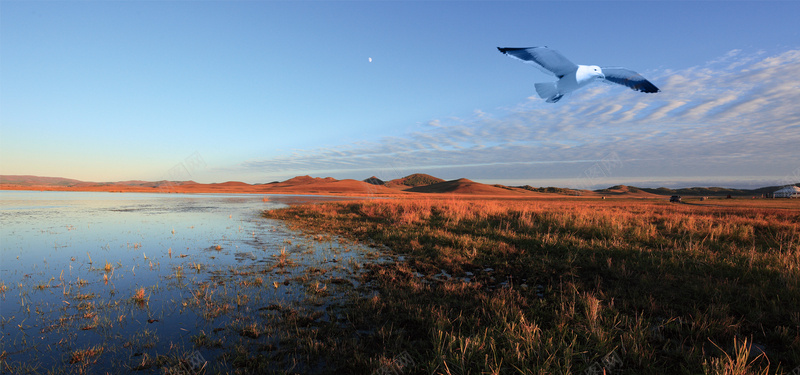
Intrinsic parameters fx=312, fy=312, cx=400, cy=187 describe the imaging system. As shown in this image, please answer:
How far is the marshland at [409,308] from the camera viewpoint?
3.56 m

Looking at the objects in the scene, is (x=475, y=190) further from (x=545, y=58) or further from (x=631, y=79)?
(x=545, y=58)

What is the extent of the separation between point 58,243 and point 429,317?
1410 cm

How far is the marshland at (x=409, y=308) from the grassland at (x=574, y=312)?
1.2 inches

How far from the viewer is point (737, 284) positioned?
5.87 m

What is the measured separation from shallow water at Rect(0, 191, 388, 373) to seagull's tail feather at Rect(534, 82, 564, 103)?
626cm

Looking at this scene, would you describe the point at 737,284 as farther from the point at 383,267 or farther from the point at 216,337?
the point at 216,337

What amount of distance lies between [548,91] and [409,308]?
6.11 m

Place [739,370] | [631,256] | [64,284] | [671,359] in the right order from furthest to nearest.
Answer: [631,256] → [64,284] → [671,359] → [739,370]

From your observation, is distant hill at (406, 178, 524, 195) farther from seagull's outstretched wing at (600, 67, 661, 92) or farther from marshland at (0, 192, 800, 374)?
marshland at (0, 192, 800, 374)

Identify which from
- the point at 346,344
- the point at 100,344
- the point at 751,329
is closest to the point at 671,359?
the point at 751,329

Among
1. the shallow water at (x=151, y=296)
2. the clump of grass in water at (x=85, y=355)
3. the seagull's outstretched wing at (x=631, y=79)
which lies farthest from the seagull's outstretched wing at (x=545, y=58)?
the clump of grass in water at (x=85, y=355)

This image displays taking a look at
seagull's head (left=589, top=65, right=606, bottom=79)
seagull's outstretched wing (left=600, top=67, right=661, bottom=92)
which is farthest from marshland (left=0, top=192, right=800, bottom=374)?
seagull's head (left=589, top=65, right=606, bottom=79)

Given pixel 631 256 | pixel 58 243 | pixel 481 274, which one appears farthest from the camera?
pixel 58 243

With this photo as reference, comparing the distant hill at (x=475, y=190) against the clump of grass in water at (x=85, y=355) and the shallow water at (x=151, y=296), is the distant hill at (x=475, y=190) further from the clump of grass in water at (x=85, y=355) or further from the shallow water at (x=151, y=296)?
the clump of grass in water at (x=85, y=355)
